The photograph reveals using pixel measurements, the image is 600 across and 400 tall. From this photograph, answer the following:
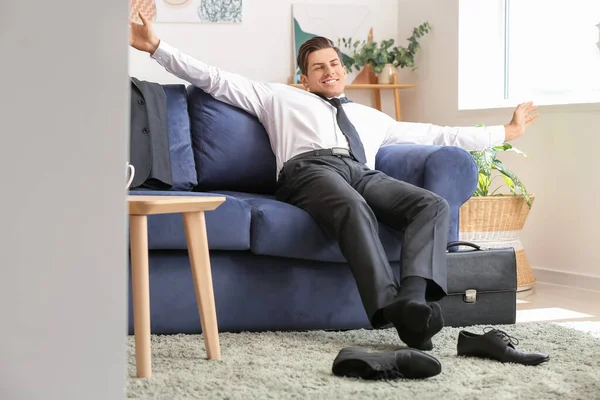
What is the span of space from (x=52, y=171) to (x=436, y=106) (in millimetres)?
3915

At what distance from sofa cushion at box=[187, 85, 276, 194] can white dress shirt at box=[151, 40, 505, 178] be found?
47 millimetres

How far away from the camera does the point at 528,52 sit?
439 cm

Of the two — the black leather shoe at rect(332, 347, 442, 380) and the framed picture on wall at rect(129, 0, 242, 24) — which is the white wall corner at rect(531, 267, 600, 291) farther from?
the framed picture on wall at rect(129, 0, 242, 24)

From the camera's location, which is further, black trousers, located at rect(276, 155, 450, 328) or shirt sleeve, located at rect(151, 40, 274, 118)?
shirt sleeve, located at rect(151, 40, 274, 118)

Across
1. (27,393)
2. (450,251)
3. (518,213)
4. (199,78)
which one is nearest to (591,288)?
(518,213)

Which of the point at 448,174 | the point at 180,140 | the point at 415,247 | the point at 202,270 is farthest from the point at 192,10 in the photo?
the point at 202,270

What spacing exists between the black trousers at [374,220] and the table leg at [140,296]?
659 mm

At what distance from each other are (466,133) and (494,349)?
1233mm

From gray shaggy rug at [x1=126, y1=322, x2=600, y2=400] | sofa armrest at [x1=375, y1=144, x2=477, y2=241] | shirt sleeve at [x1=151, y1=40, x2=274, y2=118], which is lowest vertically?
gray shaggy rug at [x1=126, y1=322, x2=600, y2=400]

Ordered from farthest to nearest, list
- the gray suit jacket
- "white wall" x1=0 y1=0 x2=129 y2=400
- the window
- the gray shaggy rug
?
the window, the gray suit jacket, the gray shaggy rug, "white wall" x1=0 y1=0 x2=129 y2=400

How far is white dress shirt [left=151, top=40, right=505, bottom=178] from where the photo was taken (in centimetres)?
305

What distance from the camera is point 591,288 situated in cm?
380

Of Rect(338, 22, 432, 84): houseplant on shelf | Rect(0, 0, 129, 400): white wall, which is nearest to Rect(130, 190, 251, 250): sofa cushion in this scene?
Rect(0, 0, 129, 400): white wall

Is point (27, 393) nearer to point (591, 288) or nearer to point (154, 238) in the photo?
point (154, 238)
